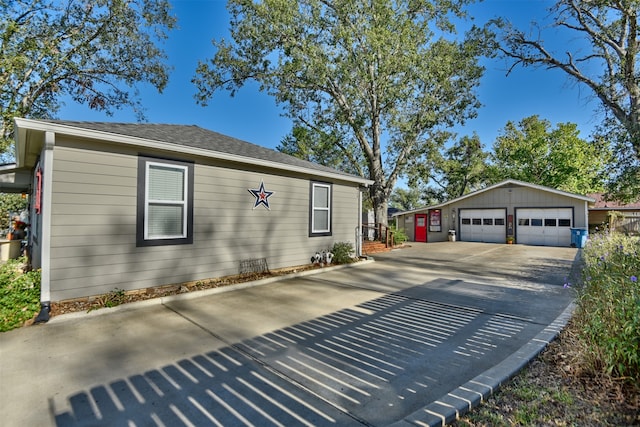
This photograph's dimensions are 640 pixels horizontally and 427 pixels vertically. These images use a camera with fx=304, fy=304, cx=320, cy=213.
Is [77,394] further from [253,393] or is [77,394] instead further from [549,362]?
[549,362]

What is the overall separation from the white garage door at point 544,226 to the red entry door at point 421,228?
16.2ft

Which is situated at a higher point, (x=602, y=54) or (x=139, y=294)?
(x=602, y=54)

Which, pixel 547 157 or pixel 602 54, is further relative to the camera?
pixel 547 157

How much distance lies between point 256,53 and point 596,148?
14521mm

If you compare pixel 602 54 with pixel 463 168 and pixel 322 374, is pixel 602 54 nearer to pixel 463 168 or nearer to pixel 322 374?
pixel 463 168

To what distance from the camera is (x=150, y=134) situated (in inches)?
213

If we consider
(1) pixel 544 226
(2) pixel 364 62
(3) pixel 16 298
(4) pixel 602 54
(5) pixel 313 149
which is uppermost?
(2) pixel 364 62

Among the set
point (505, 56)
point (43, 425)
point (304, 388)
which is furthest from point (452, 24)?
point (43, 425)

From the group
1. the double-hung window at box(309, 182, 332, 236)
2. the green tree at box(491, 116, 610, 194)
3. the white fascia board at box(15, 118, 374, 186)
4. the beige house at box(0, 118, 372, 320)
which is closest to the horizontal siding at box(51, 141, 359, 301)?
the beige house at box(0, 118, 372, 320)

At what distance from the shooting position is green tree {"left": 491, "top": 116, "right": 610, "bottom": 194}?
2280cm

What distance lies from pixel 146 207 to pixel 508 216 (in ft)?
56.2

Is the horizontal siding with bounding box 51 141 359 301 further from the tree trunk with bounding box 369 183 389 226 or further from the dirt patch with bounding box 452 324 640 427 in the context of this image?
the tree trunk with bounding box 369 183 389 226

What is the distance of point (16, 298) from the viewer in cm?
384

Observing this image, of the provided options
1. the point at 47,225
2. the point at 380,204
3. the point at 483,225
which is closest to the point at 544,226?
the point at 483,225
